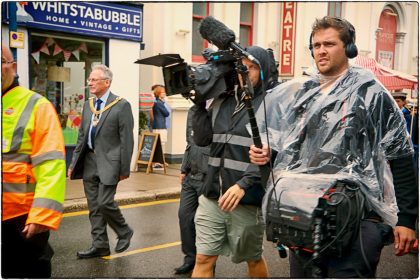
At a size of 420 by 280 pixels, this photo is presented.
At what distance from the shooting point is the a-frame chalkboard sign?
36.9 feet

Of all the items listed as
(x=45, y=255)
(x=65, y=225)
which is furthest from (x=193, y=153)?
(x=65, y=225)

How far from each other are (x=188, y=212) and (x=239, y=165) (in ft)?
5.18

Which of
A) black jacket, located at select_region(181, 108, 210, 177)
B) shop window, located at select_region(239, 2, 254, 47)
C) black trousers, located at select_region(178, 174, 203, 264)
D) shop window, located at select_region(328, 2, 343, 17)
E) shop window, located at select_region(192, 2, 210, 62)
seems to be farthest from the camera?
shop window, located at select_region(328, 2, 343, 17)

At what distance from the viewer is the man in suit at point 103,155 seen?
5469 mm

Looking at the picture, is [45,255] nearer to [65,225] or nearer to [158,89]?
[65,225]

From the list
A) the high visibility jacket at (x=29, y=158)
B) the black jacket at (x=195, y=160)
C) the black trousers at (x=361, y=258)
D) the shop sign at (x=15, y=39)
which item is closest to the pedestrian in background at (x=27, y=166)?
the high visibility jacket at (x=29, y=158)

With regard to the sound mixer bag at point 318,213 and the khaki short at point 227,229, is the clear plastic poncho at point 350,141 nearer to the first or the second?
the sound mixer bag at point 318,213

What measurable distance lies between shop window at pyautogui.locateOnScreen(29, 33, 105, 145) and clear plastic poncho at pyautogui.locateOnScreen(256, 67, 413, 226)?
8356 millimetres

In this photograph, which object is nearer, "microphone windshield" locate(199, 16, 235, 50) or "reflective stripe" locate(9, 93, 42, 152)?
"reflective stripe" locate(9, 93, 42, 152)

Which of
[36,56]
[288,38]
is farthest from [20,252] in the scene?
[288,38]

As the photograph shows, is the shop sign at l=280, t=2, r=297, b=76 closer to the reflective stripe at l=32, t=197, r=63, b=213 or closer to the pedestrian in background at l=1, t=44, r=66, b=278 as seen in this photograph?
the pedestrian in background at l=1, t=44, r=66, b=278

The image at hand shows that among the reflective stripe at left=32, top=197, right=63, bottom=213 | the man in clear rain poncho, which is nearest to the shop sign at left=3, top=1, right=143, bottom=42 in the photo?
the reflective stripe at left=32, top=197, right=63, bottom=213

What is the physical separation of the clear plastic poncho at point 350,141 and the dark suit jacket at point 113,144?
113 inches

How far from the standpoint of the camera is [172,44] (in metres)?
12.5
